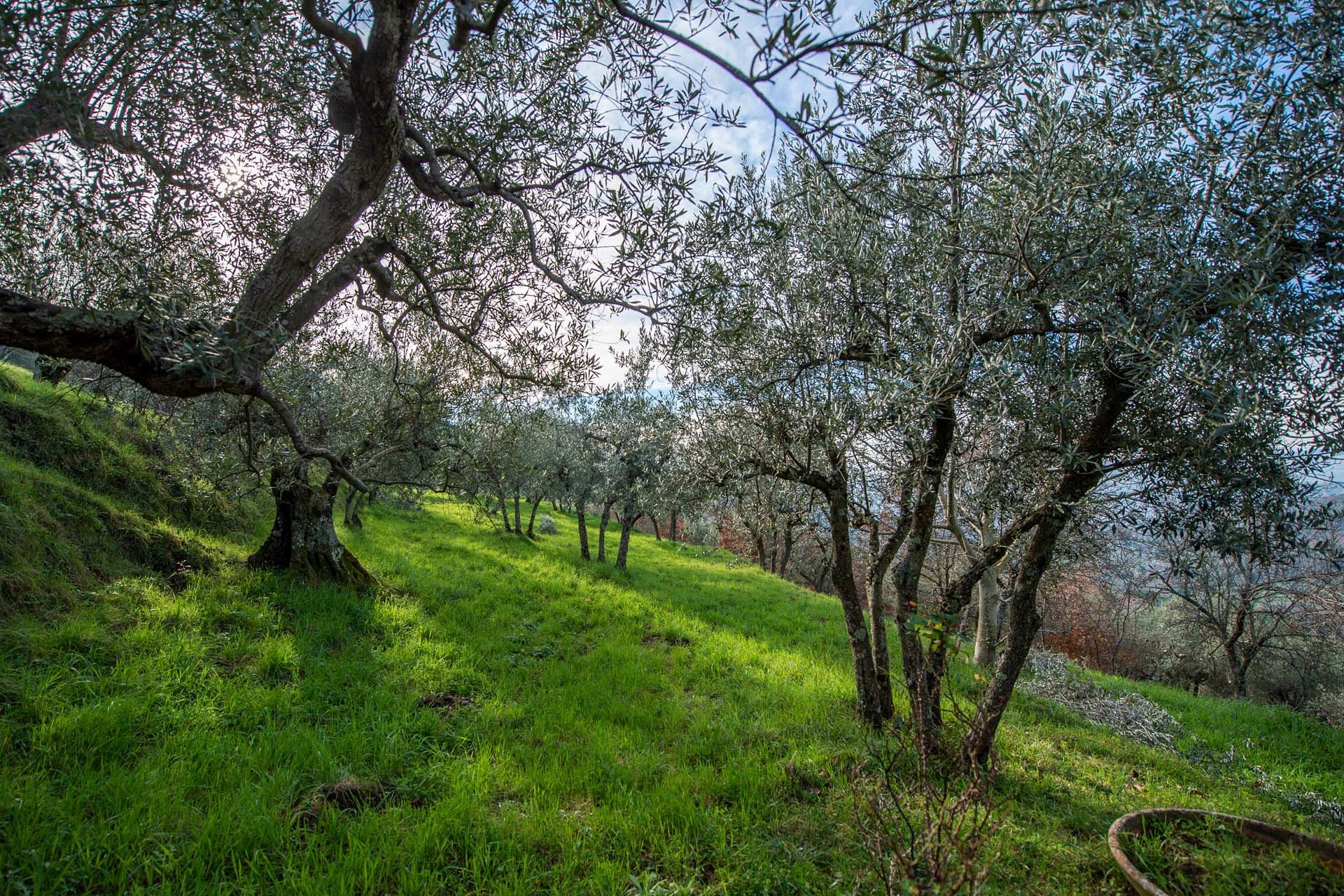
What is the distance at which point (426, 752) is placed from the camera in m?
6.64

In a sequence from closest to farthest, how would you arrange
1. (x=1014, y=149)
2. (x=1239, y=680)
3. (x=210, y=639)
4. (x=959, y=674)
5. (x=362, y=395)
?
(x=1014, y=149), (x=210, y=639), (x=362, y=395), (x=959, y=674), (x=1239, y=680)

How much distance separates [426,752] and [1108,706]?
1331 cm

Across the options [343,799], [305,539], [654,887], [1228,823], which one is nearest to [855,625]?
[1228,823]

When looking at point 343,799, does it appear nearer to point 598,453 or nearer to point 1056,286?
point 1056,286

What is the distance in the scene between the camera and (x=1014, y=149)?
17.3ft

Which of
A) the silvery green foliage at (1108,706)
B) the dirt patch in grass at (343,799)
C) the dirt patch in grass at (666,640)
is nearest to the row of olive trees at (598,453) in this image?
the dirt patch in grass at (666,640)

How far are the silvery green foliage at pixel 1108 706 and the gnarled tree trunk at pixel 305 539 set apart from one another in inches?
616

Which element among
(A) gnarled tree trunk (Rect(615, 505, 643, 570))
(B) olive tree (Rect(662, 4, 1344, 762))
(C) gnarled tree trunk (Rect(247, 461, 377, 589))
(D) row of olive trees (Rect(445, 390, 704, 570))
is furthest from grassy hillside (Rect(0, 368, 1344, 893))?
(A) gnarled tree trunk (Rect(615, 505, 643, 570))

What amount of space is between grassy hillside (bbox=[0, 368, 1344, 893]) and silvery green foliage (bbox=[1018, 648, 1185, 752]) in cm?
60

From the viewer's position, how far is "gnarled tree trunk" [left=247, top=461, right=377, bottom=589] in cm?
1171

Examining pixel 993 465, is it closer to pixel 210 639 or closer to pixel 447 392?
pixel 447 392

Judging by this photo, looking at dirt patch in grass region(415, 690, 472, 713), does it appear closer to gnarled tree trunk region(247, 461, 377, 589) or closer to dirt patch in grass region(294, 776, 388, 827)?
dirt patch in grass region(294, 776, 388, 827)

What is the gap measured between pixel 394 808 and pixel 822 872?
4075 mm

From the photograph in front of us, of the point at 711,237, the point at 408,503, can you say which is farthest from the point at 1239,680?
the point at 408,503
